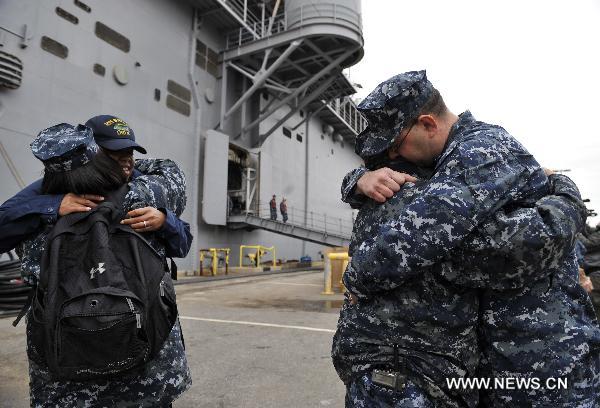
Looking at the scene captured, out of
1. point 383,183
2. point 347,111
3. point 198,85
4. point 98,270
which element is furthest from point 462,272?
point 347,111

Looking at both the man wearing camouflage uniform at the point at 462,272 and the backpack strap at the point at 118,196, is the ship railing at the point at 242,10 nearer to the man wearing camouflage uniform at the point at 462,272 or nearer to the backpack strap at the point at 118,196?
the backpack strap at the point at 118,196

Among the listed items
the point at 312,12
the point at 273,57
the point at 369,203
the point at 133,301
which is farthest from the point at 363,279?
the point at 273,57

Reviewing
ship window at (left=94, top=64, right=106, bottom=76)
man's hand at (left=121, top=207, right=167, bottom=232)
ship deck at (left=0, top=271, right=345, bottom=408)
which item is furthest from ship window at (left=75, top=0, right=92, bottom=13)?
man's hand at (left=121, top=207, right=167, bottom=232)

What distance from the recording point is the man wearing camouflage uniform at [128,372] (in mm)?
1251

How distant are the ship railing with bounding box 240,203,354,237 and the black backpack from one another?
14149 millimetres

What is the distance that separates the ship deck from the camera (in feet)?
8.41

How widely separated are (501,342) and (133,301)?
104 centimetres

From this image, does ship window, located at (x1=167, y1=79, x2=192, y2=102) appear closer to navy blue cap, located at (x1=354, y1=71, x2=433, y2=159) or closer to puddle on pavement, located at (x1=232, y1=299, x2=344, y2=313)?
puddle on pavement, located at (x1=232, y1=299, x2=344, y2=313)

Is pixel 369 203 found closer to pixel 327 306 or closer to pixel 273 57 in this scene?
pixel 327 306

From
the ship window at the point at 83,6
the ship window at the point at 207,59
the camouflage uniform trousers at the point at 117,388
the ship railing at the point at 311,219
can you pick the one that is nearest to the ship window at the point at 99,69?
the ship window at the point at 83,6

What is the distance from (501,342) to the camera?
1079 millimetres

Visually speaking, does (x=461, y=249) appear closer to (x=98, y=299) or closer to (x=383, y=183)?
(x=383, y=183)

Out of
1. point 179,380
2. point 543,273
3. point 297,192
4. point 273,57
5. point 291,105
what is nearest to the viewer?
point 543,273

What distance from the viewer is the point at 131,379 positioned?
1294 millimetres
